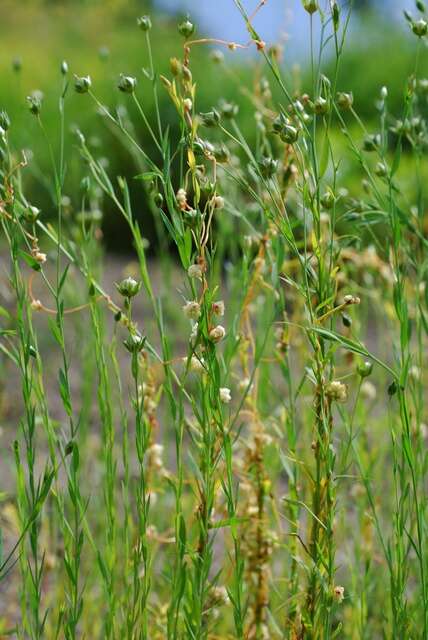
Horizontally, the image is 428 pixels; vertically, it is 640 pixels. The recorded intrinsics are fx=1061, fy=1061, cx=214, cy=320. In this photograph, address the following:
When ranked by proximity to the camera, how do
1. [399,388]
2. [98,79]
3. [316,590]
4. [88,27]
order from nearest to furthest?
1. [399,388]
2. [316,590]
3. [98,79]
4. [88,27]

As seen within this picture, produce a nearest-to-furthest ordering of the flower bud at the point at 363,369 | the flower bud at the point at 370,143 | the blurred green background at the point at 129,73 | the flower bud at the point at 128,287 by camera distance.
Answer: the flower bud at the point at 128,287 < the flower bud at the point at 363,369 < the flower bud at the point at 370,143 < the blurred green background at the point at 129,73

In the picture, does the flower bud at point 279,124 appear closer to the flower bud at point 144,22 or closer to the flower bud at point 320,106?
the flower bud at point 320,106

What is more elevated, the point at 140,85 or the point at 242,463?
the point at 242,463

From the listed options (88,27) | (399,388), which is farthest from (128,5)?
(399,388)

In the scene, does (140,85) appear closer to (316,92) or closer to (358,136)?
(358,136)

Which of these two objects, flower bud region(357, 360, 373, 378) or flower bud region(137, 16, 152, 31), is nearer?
flower bud region(357, 360, 373, 378)

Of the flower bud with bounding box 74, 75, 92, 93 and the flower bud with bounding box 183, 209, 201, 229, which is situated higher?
the flower bud with bounding box 74, 75, 92, 93

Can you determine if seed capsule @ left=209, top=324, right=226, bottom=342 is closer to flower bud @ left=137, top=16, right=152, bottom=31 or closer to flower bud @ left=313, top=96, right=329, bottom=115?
flower bud @ left=313, top=96, right=329, bottom=115

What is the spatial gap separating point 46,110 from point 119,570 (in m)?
4.64

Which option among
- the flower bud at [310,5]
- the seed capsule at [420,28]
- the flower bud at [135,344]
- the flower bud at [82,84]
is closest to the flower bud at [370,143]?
the seed capsule at [420,28]

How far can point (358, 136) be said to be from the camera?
577 cm

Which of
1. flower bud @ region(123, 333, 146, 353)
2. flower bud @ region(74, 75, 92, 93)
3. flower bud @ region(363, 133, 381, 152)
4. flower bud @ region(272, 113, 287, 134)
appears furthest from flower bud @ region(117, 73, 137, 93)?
flower bud @ region(363, 133, 381, 152)

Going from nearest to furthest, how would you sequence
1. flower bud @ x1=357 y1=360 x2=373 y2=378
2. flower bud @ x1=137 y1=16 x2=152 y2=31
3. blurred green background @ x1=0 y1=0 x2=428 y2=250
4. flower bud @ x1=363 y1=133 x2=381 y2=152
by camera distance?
flower bud @ x1=357 y1=360 x2=373 y2=378 → flower bud @ x1=137 y1=16 x2=152 y2=31 → flower bud @ x1=363 y1=133 x2=381 y2=152 → blurred green background @ x1=0 y1=0 x2=428 y2=250

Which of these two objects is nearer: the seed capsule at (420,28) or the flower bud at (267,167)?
the flower bud at (267,167)
